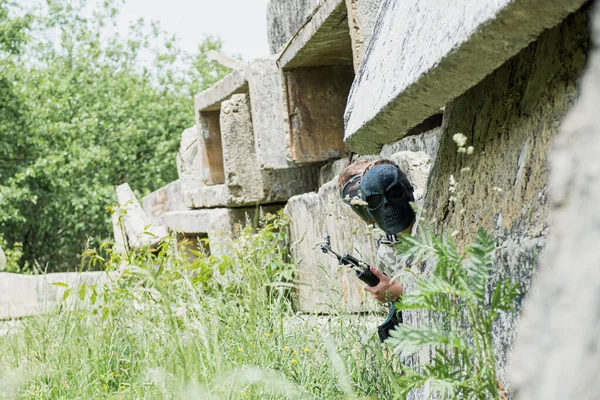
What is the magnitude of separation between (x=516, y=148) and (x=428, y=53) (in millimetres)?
299

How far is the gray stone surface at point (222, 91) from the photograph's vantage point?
6.09 metres

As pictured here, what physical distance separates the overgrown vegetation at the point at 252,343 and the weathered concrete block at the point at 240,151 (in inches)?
43.1

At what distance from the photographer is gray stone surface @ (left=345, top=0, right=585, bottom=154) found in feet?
4.92

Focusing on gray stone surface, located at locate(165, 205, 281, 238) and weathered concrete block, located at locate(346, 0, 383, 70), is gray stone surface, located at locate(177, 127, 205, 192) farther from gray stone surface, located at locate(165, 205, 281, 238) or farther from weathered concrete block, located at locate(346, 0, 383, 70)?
weathered concrete block, located at locate(346, 0, 383, 70)

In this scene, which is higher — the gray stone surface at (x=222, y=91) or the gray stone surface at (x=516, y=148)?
→ the gray stone surface at (x=222, y=91)

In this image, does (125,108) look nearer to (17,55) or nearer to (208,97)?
(17,55)

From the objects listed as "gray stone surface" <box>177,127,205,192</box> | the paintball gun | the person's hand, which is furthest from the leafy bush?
"gray stone surface" <box>177,127,205,192</box>

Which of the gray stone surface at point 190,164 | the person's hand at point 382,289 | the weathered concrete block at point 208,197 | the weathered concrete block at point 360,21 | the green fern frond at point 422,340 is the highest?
the weathered concrete block at point 360,21

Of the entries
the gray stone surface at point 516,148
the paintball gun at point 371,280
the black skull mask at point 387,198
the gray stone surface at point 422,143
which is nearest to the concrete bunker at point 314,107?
the gray stone surface at point 422,143

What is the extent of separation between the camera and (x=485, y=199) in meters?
2.02

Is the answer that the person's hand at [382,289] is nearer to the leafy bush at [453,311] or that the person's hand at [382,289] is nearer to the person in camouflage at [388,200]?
the person in camouflage at [388,200]

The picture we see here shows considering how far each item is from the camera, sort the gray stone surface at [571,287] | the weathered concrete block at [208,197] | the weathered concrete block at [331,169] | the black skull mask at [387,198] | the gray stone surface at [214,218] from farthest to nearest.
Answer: the weathered concrete block at [208,197], the gray stone surface at [214,218], the weathered concrete block at [331,169], the black skull mask at [387,198], the gray stone surface at [571,287]

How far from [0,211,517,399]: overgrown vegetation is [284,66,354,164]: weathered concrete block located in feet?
2.58

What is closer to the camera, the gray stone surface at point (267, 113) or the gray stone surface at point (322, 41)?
the gray stone surface at point (322, 41)
